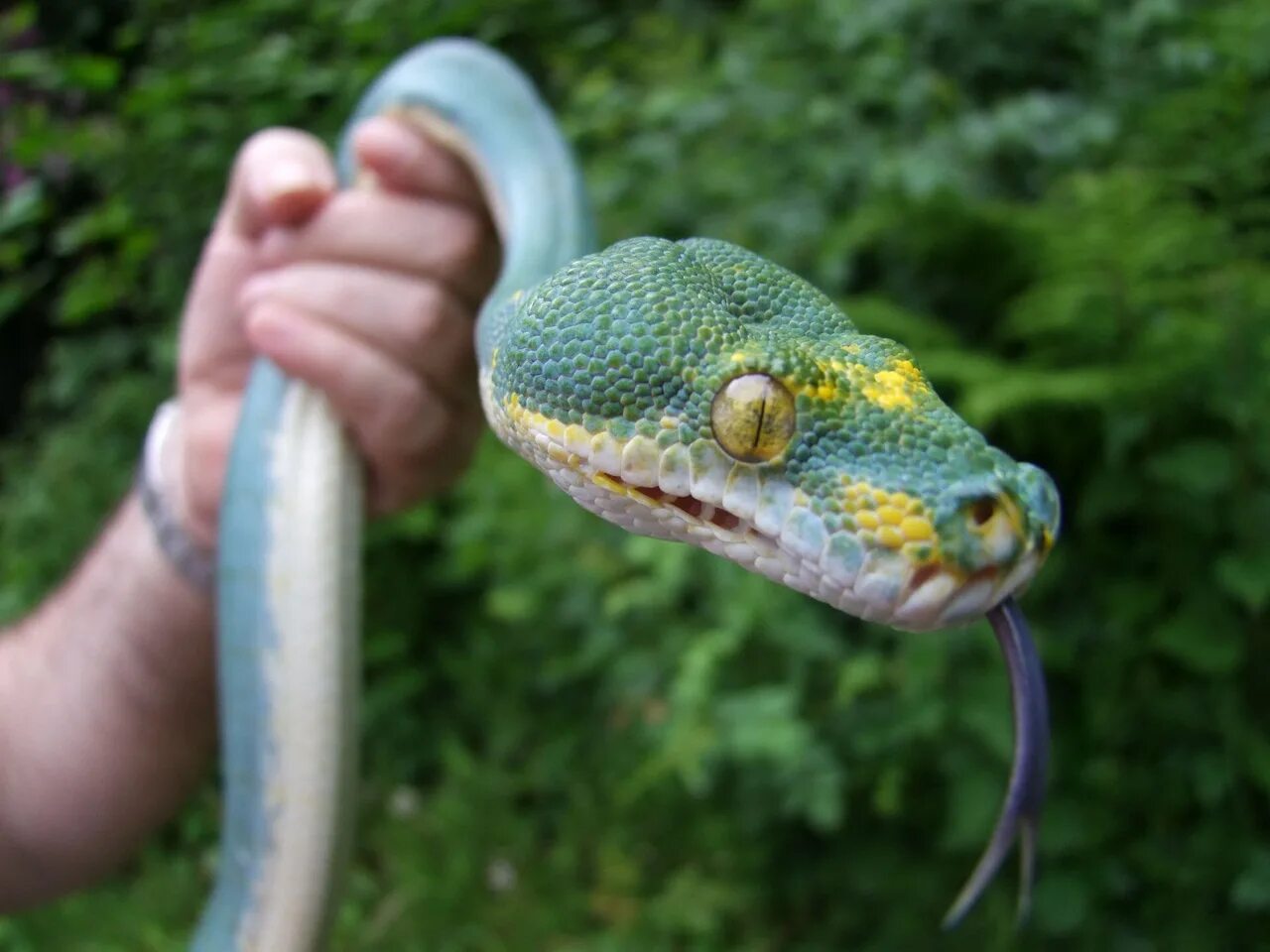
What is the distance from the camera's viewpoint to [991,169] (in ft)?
9.01

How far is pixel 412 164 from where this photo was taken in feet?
5.66

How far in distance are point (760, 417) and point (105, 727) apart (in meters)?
1.66

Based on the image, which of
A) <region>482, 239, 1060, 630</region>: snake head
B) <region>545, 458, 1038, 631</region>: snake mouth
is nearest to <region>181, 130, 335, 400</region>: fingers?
<region>482, 239, 1060, 630</region>: snake head

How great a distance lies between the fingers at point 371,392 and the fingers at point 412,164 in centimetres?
28

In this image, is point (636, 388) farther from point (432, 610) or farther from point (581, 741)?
point (432, 610)

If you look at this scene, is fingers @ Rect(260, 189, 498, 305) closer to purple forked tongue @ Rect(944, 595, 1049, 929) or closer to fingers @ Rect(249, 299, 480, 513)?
Answer: fingers @ Rect(249, 299, 480, 513)

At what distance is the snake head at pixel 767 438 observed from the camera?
743 millimetres

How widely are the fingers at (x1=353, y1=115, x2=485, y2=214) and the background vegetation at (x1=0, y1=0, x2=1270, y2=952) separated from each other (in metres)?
0.84

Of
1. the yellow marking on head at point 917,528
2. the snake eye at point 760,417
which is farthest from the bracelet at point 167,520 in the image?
the yellow marking on head at point 917,528

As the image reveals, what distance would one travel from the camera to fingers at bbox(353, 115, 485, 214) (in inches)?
66.9

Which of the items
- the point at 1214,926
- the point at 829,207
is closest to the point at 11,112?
the point at 829,207

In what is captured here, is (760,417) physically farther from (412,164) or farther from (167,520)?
(167,520)

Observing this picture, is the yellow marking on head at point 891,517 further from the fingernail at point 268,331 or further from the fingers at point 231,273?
the fingers at point 231,273

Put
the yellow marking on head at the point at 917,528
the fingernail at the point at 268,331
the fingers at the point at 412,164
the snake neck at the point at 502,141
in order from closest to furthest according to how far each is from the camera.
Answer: the yellow marking on head at the point at 917,528 < the snake neck at the point at 502,141 < the fingernail at the point at 268,331 < the fingers at the point at 412,164
